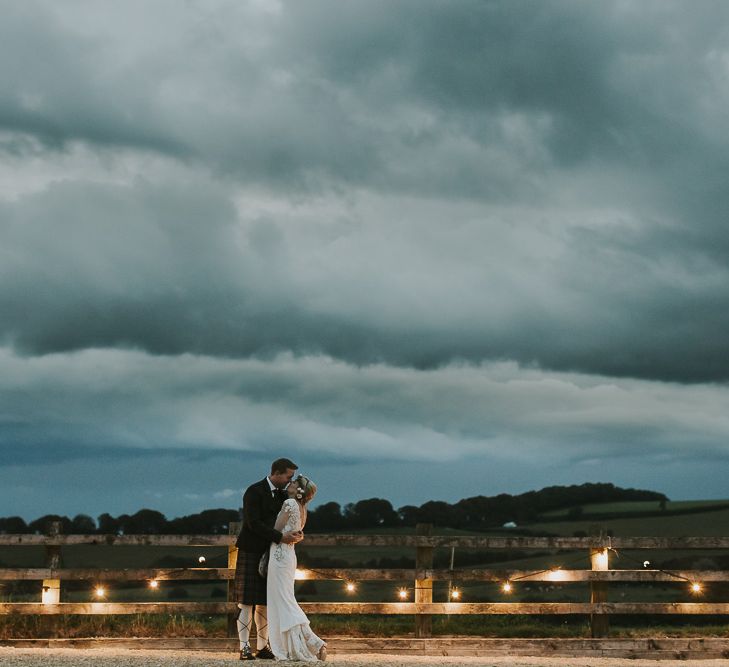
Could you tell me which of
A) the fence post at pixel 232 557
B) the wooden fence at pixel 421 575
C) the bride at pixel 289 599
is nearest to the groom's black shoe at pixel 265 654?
the bride at pixel 289 599

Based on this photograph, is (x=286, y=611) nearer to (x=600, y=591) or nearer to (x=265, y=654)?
(x=265, y=654)

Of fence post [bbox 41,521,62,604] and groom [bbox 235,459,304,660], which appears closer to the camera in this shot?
groom [bbox 235,459,304,660]

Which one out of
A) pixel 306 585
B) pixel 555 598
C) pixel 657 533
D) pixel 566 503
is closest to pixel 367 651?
pixel 555 598

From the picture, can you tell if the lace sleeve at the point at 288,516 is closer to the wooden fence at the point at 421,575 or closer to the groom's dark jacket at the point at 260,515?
the groom's dark jacket at the point at 260,515

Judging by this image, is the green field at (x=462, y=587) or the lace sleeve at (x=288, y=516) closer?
the lace sleeve at (x=288, y=516)

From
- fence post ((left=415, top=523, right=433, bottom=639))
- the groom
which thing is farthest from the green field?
the groom

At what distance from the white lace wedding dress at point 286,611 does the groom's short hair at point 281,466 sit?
0.39 metres

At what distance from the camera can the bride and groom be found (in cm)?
1351

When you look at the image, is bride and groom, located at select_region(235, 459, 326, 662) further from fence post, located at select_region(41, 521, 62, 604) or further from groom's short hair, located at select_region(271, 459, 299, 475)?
fence post, located at select_region(41, 521, 62, 604)

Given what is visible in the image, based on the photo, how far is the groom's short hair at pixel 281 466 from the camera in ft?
45.0

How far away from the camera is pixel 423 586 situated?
16391mm

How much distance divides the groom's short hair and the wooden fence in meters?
2.56

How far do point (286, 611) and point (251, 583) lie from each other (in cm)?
75

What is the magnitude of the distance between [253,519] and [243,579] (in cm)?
87
